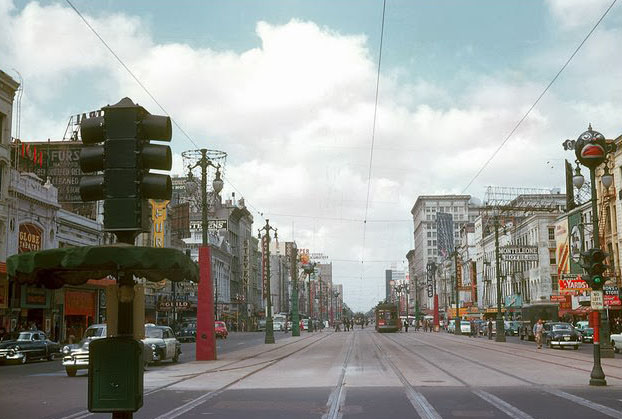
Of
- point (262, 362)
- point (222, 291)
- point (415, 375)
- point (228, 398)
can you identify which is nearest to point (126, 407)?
point (228, 398)

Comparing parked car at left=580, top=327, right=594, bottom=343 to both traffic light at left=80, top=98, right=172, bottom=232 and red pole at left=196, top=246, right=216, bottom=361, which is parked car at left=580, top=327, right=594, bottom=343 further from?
traffic light at left=80, top=98, right=172, bottom=232

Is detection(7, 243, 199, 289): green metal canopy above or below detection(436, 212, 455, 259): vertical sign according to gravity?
below

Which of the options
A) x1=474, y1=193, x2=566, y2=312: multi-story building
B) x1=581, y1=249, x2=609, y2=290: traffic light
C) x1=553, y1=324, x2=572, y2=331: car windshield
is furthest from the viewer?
x1=474, y1=193, x2=566, y2=312: multi-story building

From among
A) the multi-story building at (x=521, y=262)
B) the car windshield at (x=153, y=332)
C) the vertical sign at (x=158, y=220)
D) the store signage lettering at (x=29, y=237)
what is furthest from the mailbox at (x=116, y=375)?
the multi-story building at (x=521, y=262)

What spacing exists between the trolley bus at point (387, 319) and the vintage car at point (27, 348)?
5685cm

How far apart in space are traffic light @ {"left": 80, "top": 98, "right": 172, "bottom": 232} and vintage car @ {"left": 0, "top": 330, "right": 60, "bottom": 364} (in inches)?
1090

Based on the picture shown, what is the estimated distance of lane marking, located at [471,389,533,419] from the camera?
12395 millimetres

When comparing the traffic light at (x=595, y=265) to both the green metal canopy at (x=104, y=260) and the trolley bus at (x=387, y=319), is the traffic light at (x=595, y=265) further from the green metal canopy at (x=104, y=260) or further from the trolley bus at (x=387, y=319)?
the trolley bus at (x=387, y=319)

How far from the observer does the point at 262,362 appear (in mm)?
28938

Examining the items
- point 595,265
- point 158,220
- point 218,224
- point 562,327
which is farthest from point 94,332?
point 218,224

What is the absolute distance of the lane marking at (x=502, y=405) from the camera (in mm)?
12395

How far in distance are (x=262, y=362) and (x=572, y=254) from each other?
1557 inches

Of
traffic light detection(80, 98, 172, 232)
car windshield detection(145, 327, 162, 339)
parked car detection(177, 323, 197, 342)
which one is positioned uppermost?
traffic light detection(80, 98, 172, 232)

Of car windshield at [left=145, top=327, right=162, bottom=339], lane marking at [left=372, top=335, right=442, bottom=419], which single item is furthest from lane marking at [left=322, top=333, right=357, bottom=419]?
car windshield at [left=145, top=327, right=162, bottom=339]
